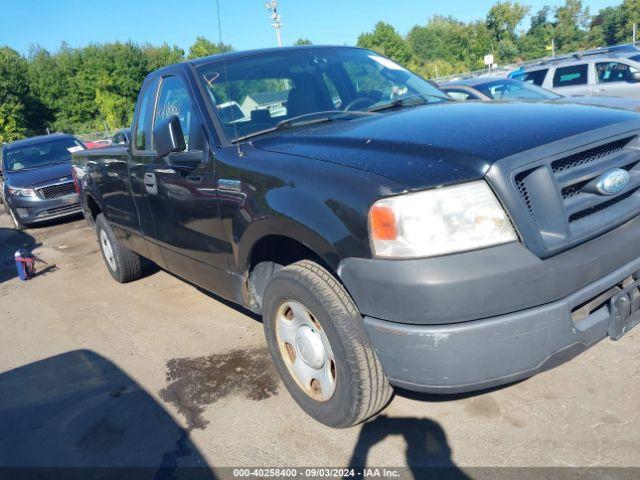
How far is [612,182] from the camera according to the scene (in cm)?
230

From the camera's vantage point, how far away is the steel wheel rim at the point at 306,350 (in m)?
2.57

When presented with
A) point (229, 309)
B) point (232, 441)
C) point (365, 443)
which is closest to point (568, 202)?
point (365, 443)

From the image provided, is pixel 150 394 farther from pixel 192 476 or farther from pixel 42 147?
pixel 42 147

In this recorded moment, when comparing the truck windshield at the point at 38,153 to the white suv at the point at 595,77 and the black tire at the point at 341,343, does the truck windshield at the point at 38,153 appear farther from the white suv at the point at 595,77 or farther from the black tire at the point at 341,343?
the white suv at the point at 595,77

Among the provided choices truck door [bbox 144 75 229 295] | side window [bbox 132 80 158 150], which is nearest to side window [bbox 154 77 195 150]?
truck door [bbox 144 75 229 295]

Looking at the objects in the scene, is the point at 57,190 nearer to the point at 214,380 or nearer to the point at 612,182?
the point at 214,380

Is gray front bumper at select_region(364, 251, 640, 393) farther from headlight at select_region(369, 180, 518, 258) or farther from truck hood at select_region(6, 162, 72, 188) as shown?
truck hood at select_region(6, 162, 72, 188)

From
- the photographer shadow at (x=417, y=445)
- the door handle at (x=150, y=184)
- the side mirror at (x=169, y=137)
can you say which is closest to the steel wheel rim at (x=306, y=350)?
the photographer shadow at (x=417, y=445)

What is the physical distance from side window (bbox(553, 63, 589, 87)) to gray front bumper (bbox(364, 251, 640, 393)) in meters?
11.6

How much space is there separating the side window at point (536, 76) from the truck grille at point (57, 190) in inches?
394

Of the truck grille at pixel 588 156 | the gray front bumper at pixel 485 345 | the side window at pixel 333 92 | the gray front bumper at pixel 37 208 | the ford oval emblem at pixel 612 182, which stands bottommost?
the gray front bumper at pixel 37 208

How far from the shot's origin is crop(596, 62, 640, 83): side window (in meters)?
11.6

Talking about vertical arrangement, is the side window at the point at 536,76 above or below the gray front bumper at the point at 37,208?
above

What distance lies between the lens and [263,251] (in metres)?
2.96
